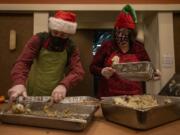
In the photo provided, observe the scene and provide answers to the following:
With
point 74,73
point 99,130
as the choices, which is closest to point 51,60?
point 74,73

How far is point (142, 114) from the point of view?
0.89 meters

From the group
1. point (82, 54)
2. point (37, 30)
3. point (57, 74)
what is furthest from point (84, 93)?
point (57, 74)

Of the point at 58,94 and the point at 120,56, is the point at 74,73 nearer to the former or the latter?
the point at 58,94

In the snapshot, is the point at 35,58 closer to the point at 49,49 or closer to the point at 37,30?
the point at 49,49

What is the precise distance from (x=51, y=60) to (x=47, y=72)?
0.08 meters

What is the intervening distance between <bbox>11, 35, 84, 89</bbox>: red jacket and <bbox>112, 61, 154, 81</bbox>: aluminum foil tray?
279 mm

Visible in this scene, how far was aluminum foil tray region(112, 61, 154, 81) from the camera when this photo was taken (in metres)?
1.14

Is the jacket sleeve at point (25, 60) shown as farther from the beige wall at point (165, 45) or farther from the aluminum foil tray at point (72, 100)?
the beige wall at point (165, 45)

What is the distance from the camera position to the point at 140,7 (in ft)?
7.34

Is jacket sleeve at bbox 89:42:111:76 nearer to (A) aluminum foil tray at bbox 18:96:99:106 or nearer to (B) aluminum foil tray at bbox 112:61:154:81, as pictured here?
(A) aluminum foil tray at bbox 18:96:99:106

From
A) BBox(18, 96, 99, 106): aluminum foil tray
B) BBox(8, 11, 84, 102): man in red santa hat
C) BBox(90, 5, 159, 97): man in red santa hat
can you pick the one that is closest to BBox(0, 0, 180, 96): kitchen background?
BBox(90, 5, 159, 97): man in red santa hat

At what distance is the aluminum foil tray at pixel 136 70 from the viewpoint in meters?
1.14

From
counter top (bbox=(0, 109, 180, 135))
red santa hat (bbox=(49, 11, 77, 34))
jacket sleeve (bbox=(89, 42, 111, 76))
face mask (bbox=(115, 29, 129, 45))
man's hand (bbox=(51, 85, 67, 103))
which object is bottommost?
counter top (bbox=(0, 109, 180, 135))

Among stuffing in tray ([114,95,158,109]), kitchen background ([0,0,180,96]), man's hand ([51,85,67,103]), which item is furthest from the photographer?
kitchen background ([0,0,180,96])
